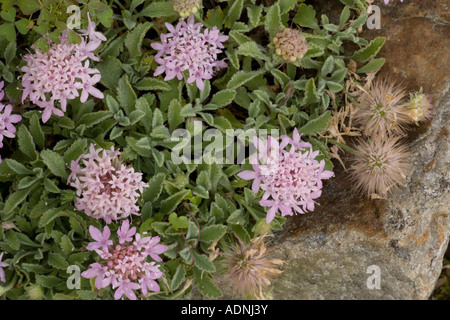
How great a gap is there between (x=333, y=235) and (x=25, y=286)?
1.83 m

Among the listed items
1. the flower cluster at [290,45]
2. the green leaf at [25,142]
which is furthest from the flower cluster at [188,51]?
the green leaf at [25,142]

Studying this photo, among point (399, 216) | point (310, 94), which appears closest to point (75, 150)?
point (310, 94)

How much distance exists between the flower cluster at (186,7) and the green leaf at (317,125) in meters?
0.92

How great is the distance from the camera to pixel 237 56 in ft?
9.78

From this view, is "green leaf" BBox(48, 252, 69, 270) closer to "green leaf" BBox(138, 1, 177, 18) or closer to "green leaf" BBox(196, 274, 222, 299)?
"green leaf" BBox(196, 274, 222, 299)

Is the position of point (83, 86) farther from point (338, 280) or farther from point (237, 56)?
point (338, 280)

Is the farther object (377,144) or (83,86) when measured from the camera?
(377,144)

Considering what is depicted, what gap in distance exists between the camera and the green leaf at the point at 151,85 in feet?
9.03

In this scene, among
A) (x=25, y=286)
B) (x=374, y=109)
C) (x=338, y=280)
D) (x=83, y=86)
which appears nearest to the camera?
(x=83, y=86)

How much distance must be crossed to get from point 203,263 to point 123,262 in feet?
1.60

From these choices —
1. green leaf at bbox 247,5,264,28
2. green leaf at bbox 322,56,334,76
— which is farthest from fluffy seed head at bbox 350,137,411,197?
green leaf at bbox 247,5,264,28

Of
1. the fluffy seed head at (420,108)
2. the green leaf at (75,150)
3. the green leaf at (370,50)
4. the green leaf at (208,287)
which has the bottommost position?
the green leaf at (208,287)

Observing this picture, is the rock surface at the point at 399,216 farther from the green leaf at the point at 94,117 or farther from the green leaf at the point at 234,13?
the green leaf at the point at 94,117

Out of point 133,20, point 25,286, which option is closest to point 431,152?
point 133,20
